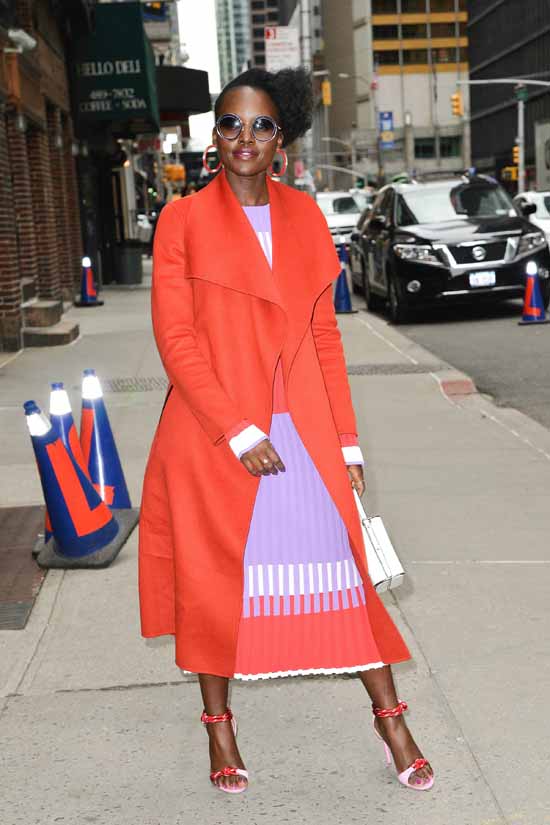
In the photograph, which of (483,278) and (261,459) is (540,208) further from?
(261,459)

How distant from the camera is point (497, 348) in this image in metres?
13.6

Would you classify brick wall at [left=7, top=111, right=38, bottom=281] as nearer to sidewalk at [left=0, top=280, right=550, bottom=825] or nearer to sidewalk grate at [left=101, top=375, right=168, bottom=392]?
sidewalk grate at [left=101, top=375, right=168, bottom=392]

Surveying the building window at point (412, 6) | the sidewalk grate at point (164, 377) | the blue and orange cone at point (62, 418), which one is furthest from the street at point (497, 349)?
the building window at point (412, 6)

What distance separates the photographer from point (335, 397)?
11.0 feet

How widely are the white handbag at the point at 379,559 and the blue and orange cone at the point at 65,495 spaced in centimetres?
243

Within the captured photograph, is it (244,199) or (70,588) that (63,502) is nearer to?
(70,588)

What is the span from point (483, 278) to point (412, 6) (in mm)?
130403

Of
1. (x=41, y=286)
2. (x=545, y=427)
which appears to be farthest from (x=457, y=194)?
(x=545, y=427)

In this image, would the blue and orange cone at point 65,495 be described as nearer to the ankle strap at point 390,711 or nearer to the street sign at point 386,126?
the ankle strap at point 390,711

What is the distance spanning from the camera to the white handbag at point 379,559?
10.7 feet

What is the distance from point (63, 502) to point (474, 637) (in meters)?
1.99

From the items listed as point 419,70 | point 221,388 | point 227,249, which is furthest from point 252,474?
point 419,70

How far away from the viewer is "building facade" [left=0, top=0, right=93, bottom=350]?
46.2 feet

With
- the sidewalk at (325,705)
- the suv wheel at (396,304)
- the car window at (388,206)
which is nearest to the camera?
the sidewalk at (325,705)
